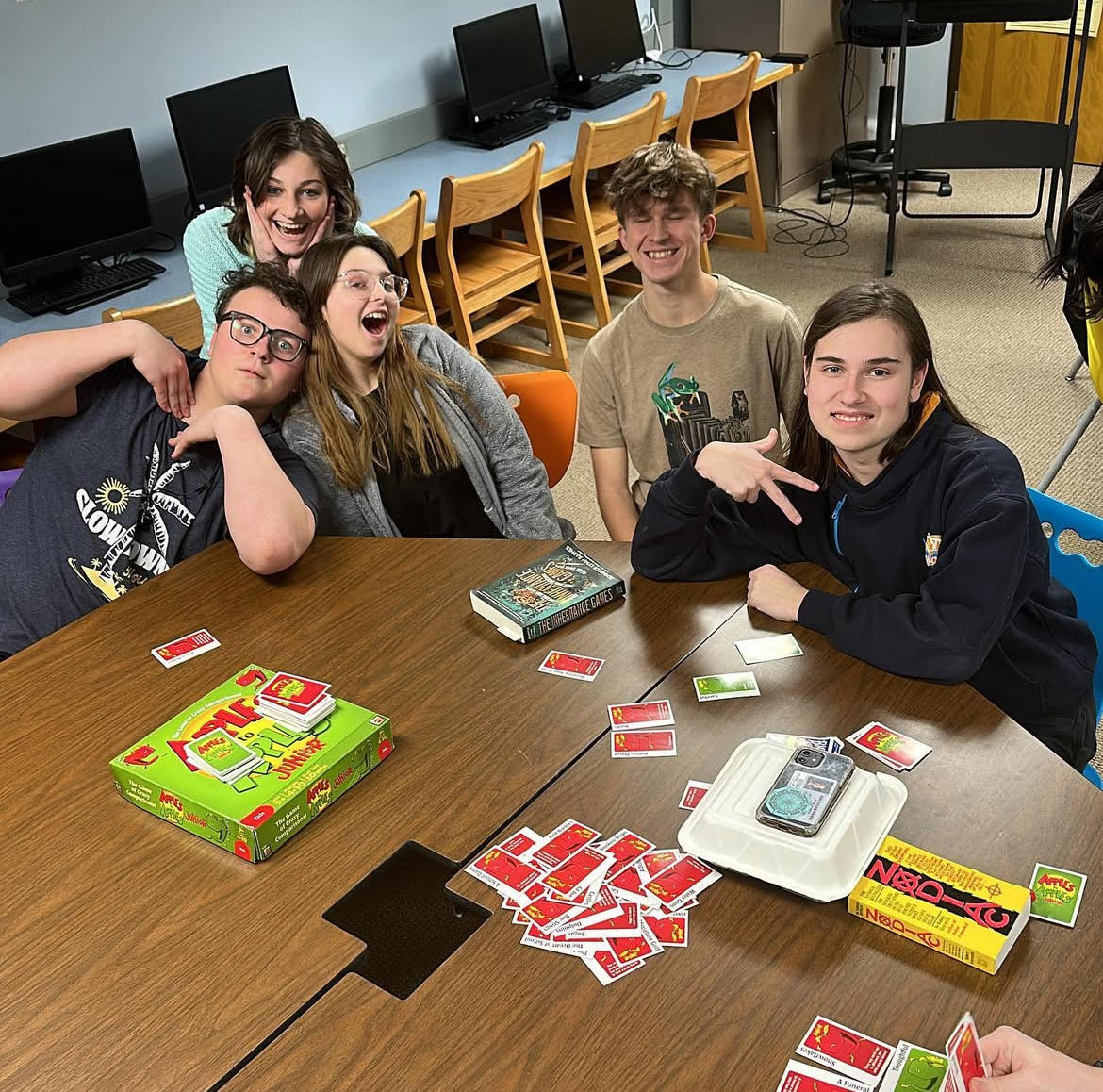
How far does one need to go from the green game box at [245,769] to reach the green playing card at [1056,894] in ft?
2.55

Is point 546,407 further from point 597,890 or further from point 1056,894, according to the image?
point 1056,894

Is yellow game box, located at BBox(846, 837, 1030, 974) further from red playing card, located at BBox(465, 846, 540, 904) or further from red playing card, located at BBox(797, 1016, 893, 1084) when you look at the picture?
red playing card, located at BBox(465, 846, 540, 904)

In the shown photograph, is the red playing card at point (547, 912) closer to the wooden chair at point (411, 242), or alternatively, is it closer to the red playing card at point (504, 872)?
the red playing card at point (504, 872)

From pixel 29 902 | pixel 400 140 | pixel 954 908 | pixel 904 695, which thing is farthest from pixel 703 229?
pixel 400 140

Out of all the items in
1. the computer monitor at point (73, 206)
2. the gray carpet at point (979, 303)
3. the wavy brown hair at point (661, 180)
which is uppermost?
the wavy brown hair at point (661, 180)

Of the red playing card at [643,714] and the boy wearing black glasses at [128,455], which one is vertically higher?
the boy wearing black glasses at [128,455]

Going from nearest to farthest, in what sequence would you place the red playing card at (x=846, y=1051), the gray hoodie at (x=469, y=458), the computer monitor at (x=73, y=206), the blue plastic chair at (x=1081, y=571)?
the red playing card at (x=846, y=1051) → the blue plastic chair at (x=1081, y=571) → the gray hoodie at (x=469, y=458) → the computer monitor at (x=73, y=206)

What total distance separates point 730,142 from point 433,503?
12.0 feet

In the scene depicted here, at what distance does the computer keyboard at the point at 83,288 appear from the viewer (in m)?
3.47

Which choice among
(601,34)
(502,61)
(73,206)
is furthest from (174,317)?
(601,34)

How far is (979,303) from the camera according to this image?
4.78 metres

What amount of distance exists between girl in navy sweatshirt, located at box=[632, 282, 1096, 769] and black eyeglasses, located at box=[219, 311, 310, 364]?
718mm

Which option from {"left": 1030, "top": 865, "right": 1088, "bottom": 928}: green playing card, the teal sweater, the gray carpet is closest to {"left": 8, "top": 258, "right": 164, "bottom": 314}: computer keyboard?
the teal sweater

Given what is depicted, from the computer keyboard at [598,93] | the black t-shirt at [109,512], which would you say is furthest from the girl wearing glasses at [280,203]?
the computer keyboard at [598,93]
